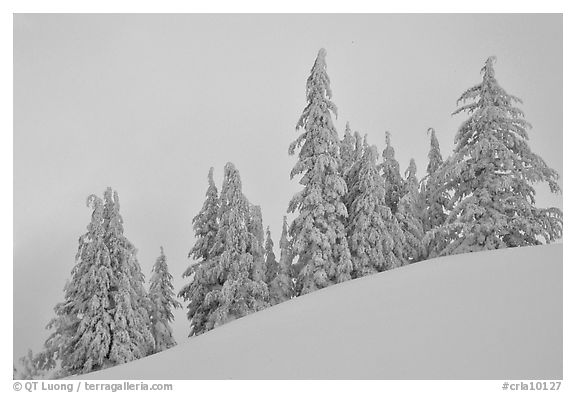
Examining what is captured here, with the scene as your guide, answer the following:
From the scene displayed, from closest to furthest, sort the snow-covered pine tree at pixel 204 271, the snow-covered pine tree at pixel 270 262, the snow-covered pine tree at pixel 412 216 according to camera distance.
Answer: the snow-covered pine tree at pixel 204 271 < the snow-covered pine tree at pixel 270 262 < the snow-covered pine tree at pixel 412 216

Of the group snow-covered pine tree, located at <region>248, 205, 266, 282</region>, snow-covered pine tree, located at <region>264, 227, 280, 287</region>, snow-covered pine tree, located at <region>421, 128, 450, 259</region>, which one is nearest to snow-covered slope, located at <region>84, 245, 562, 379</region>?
snow-covered pine tree, located at <region>248, 205, 266, 282</region>

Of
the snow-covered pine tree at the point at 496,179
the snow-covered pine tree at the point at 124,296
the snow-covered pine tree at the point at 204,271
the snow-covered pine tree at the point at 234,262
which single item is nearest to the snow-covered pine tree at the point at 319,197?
the snow-covered pine tree at the point at 234,262

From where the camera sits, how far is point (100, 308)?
20.1 meters

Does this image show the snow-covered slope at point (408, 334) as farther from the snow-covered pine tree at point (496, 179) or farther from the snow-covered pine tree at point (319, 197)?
the snow-covered pine tree at point (319, 197)

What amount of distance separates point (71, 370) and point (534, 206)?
74.5 ft

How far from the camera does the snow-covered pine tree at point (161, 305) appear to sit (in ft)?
81.6

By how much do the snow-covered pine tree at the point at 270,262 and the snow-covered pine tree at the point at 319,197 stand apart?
282 cm

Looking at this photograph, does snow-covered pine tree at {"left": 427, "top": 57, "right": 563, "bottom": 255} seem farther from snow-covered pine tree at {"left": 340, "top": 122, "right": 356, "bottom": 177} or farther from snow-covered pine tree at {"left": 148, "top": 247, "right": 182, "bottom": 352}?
snow-covered pine tree at {"left": 148, "top": 247, "right": 182, "bottom": 352}

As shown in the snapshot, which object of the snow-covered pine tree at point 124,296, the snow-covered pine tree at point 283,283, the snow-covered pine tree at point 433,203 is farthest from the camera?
the snow-covered pine tree at point 433,203

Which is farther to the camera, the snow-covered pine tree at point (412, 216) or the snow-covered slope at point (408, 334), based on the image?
the snow-covered pine tree at point (412, 216)

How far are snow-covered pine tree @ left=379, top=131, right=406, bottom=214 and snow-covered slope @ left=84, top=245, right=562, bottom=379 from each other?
1482cm

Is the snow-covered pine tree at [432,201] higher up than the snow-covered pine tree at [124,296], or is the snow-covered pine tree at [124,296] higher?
the snow-covered pine tree at [432,201]

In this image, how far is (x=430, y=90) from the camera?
374 feet

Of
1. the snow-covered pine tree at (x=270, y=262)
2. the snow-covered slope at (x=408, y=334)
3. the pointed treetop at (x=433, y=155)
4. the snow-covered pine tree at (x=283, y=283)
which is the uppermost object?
the pointed treetop at (x=433, y=155)
